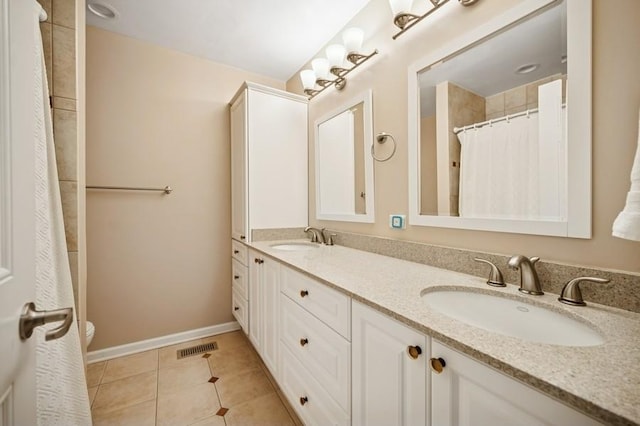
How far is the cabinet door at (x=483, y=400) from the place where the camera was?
43 cm

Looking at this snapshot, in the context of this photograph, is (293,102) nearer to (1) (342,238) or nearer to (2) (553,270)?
(1) (342,238)

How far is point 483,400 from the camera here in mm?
513

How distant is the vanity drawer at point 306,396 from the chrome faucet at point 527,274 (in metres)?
0.75

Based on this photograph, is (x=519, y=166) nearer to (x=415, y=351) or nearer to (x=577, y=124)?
(x=577, y=124)

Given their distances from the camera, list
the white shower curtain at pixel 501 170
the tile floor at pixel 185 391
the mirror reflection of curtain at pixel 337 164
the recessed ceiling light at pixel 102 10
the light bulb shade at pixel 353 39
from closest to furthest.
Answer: the white shower curtain at pixel 501 170
the tile floor at pixel 185 391
the light bulb shade at pixel 353 39
the recessed ceiling light at pixel 102 10
the mirror reflection of curtain at pixel 337 164

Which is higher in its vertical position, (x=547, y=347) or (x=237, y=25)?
A: (x=237, y=25)

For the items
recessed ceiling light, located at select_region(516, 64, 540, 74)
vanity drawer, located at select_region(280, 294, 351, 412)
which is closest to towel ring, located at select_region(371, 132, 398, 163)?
recessed ceiling light, located at select_region(516, 64, 540, 74)

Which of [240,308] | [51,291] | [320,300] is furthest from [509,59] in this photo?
[240,308]

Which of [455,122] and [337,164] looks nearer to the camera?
[455,122]

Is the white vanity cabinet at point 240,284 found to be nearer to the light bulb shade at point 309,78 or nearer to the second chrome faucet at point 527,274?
the light bulb shade at point 309,78

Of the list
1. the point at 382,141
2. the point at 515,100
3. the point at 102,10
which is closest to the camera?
the point at 515,100

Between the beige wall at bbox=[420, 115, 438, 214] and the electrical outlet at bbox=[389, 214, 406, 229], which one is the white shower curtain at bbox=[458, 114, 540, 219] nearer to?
the beige wall at bbox=[420, 115, 438, 214]

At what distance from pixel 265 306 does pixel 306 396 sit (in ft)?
1.89

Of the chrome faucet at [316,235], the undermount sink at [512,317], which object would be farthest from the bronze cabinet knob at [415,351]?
the chrome faucet at [316,235]
